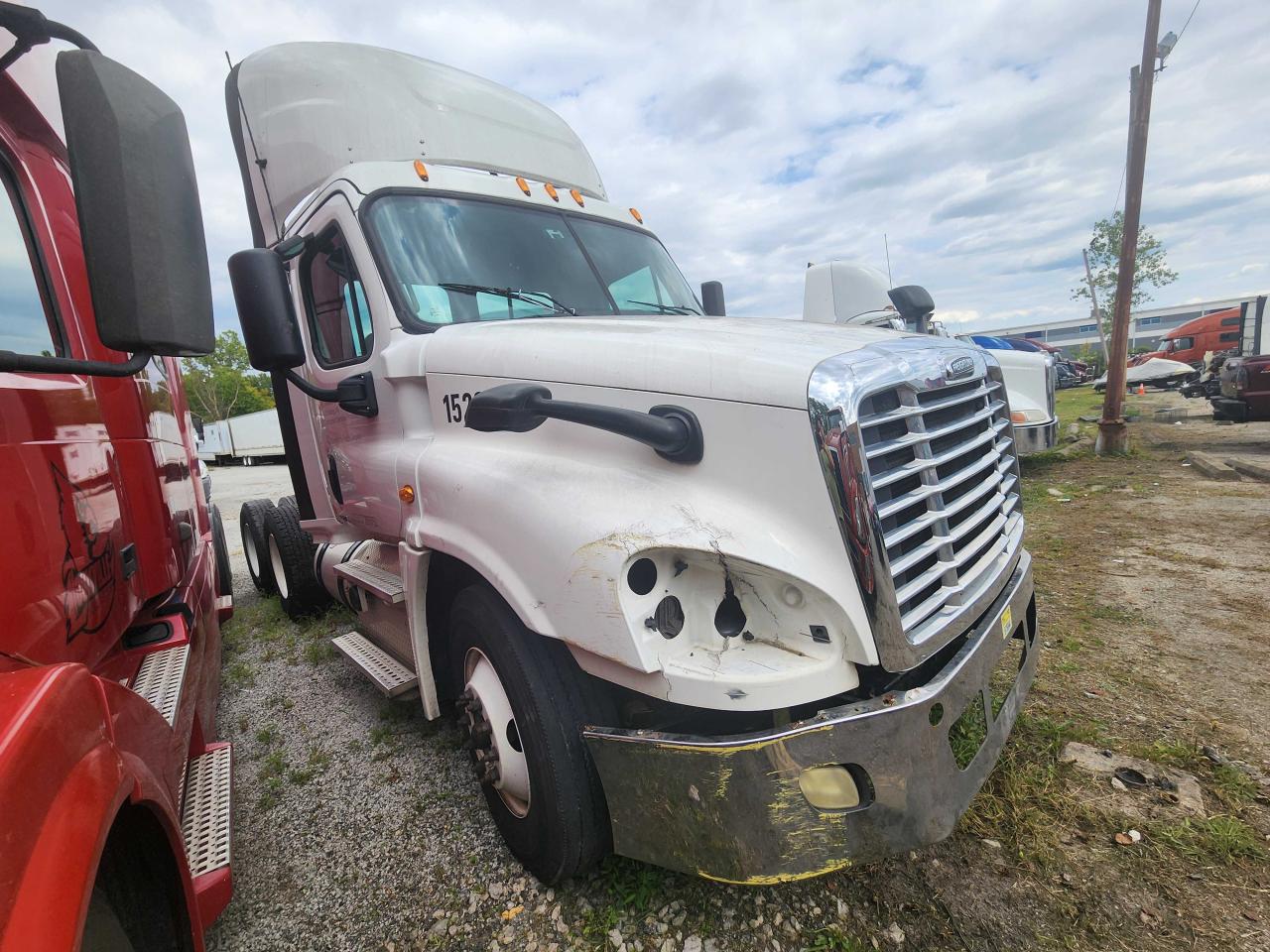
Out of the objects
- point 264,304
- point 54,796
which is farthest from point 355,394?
point 54,796

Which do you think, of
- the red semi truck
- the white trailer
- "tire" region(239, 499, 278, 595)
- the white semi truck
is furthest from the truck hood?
the white trailer

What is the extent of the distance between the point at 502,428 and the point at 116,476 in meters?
1.46

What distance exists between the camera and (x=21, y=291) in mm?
1934

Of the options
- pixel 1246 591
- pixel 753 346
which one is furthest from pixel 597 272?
pixel 1246 591

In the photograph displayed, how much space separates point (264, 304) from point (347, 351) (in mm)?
637

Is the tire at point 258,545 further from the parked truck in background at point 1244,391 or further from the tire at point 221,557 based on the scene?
the parked truck in background at point 1244,391

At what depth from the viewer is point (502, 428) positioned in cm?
194

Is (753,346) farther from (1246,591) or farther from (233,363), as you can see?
(233,363)

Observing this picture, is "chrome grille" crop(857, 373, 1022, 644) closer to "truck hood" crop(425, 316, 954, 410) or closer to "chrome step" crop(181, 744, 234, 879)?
"truck hood" crop(425, 316, 954, 410)

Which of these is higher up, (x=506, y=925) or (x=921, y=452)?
(x=921, y=452)

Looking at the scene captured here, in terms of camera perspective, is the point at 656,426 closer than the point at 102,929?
No

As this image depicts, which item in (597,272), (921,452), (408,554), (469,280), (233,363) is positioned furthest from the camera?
(233,363)

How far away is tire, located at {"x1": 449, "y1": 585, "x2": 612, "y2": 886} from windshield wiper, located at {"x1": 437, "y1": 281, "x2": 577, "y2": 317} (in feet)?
4.37

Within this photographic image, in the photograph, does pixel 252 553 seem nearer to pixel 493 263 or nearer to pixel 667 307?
pixel 493 263
